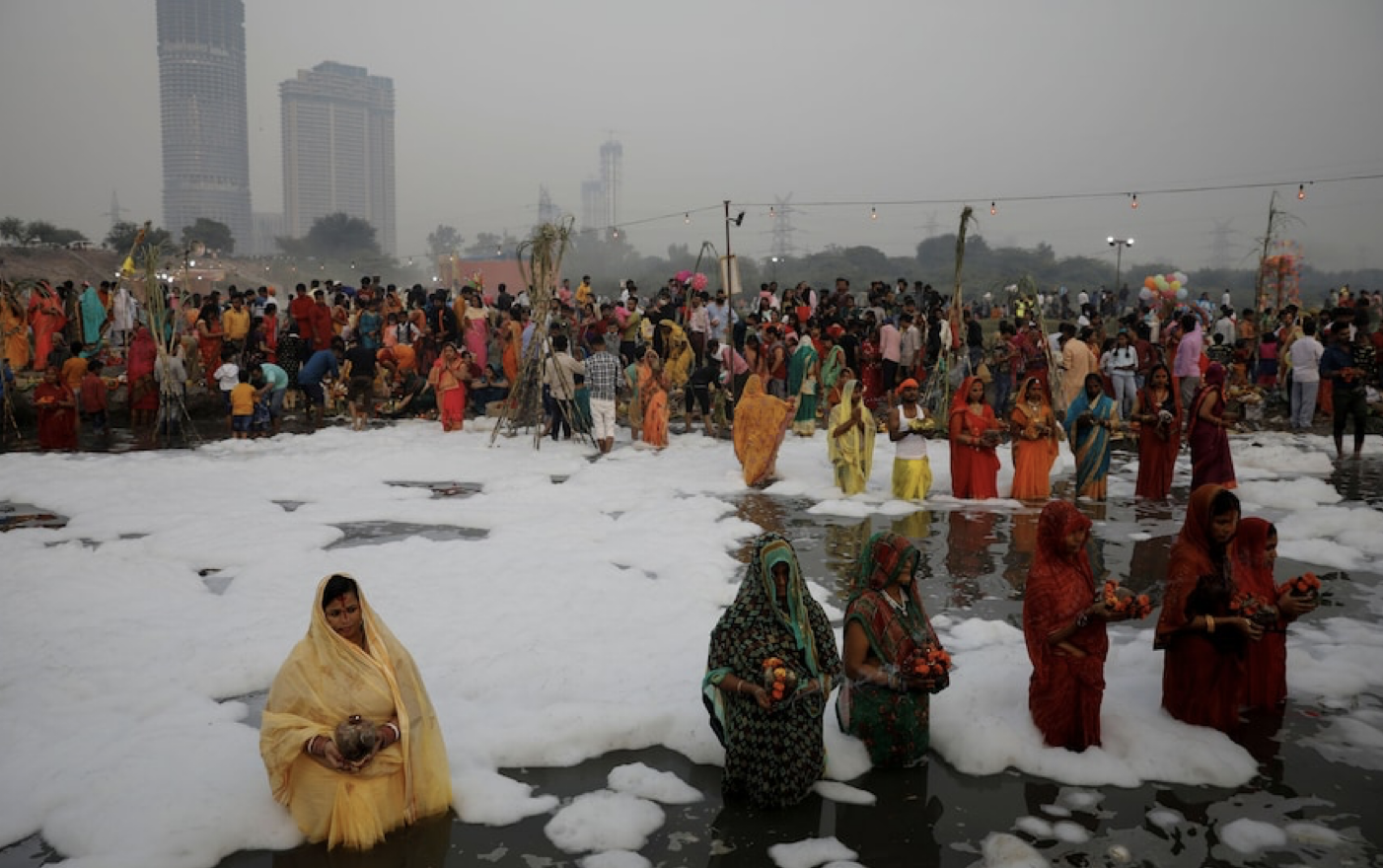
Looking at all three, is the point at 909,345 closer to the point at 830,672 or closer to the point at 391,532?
the point at 391,532

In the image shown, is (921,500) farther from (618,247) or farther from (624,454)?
(618,247)

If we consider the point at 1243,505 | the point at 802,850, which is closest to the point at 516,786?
the point at 802,850

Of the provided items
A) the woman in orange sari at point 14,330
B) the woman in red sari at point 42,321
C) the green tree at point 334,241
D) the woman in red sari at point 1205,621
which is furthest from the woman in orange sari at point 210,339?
the green tree at point 334,241

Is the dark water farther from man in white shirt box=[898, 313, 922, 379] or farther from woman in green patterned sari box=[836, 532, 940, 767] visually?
man in white shirt box=[898, 313, 922, 379]

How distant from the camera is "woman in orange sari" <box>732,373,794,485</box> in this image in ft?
36.3

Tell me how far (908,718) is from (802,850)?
2.95ft

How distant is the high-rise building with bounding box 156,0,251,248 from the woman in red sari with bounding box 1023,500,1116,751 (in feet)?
597

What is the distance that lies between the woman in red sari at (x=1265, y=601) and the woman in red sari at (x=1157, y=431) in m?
5.09

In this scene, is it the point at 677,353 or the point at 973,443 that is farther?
the point at 677,353

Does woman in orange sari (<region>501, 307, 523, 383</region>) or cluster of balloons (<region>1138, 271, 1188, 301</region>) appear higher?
cluster of balloons (<region>1138, 271, 1188, 301</region>)

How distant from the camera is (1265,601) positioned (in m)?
4.86

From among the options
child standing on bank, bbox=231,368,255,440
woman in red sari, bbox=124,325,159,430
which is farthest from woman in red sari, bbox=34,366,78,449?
child standing on bank, bbox=231,368,255,440

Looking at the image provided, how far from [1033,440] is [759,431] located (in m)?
2.86

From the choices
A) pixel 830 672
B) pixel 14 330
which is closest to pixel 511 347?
pixel 14 330
